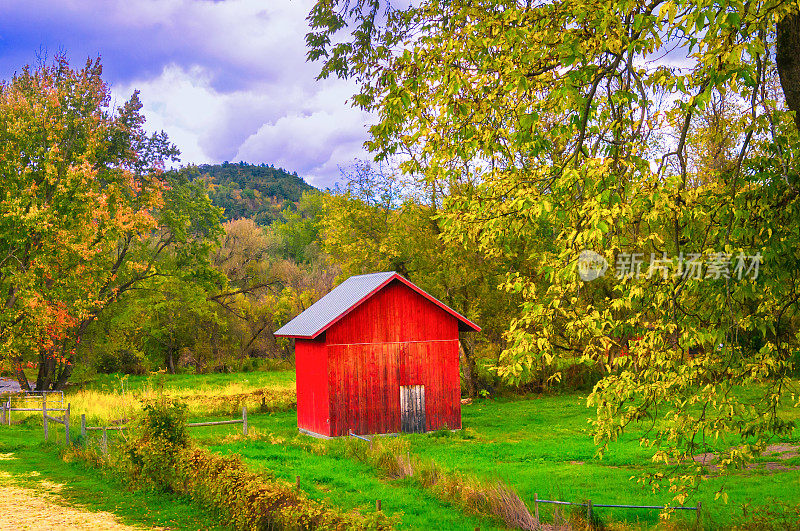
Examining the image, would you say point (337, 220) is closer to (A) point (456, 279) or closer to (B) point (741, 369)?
(A) point (456, 279)

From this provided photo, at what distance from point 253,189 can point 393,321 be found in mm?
108278

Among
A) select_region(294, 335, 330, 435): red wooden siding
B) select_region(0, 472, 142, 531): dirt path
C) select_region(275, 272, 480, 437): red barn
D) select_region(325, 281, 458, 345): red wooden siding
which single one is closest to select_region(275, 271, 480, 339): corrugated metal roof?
select_region(275, 272, 480, 437): red barn

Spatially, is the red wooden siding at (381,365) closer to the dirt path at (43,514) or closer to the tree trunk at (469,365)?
Result: the tree trunk at (469,365)

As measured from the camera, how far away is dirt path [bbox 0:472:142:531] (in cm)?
1170

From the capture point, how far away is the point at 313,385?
2550 cm

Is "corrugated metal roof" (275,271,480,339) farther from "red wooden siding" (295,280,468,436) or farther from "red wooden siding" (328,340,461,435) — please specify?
"red wooden siding" (328,340,461,435)

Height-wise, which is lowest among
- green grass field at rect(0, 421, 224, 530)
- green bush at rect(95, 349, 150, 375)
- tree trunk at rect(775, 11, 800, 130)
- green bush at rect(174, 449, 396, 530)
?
green grass field at rect(0, 421, 224, 530)

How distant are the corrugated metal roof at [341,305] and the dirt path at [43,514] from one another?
1078 cm

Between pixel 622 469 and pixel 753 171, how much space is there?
11.8 m

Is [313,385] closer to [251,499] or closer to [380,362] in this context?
[380,362]

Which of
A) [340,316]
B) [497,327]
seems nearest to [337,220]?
[497,327]

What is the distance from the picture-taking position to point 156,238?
5447 cm

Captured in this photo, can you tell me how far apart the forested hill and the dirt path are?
94.6 meters

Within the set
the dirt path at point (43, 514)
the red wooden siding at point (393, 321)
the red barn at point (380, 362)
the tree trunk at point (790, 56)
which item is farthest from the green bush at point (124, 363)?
the tree trunk at point (790, 56)
